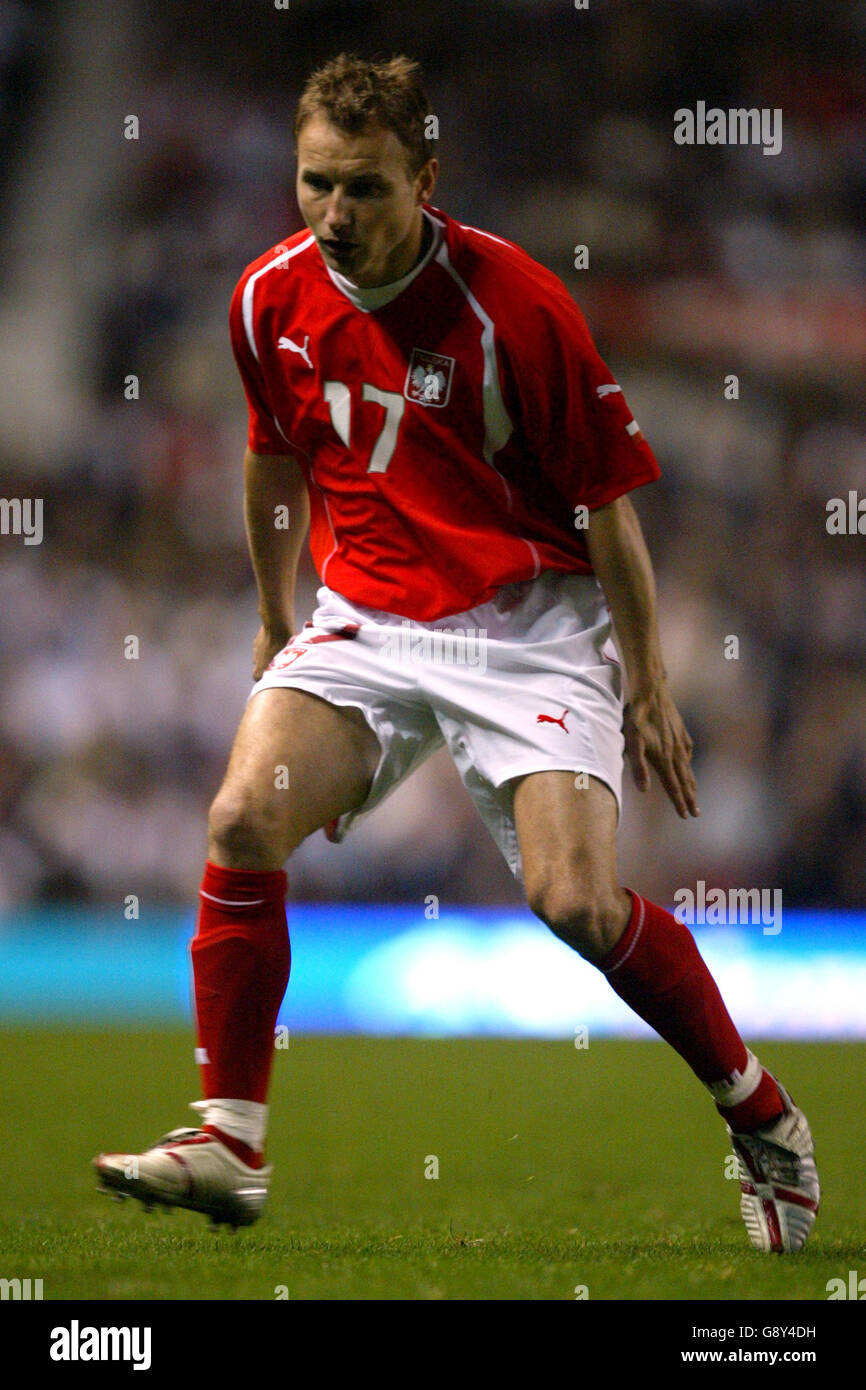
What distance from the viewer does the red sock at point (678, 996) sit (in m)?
3.30

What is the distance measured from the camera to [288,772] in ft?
10.6

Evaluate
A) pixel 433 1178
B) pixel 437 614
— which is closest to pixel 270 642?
pixel 437 614

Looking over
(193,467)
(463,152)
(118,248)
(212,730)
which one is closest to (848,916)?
(212,730)

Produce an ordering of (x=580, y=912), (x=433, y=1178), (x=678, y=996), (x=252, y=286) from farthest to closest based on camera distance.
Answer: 1. (x=433, y=1178)
2. (x=252, y=286)
3. (x=678, y=996)
4. (x=580, y=912)

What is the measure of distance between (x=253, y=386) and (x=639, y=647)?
1.03m

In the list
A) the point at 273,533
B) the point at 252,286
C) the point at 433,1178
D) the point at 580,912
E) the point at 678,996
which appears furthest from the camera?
the point at 433,1178

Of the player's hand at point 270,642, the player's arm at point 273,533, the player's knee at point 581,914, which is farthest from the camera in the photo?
the player's hand at point 270,642

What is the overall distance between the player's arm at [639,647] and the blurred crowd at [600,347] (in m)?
6.16

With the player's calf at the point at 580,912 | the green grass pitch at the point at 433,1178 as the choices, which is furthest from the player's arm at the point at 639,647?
the green grass pitch at the point at 433,1178

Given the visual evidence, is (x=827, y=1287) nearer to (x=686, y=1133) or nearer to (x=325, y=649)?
(x=325, y=649)


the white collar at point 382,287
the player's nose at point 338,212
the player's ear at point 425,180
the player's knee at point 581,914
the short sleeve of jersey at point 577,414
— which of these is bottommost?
the player's knee at point 581,914

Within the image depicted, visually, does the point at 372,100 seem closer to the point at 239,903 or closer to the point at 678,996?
the point at 239,903

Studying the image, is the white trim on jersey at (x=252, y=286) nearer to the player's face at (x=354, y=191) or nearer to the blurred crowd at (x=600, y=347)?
the player's face at (x=354, y=191)

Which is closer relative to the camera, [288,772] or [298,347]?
[288,772]
